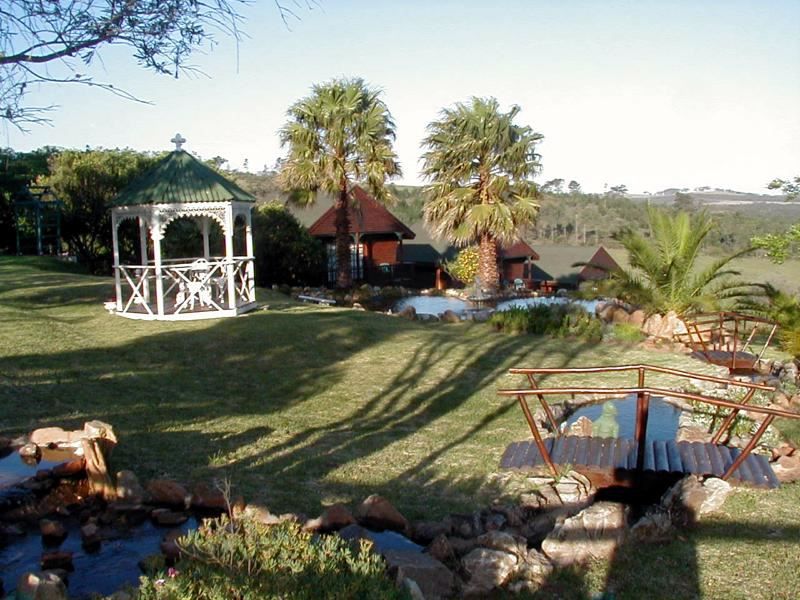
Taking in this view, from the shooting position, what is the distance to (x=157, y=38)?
6133 millimetres

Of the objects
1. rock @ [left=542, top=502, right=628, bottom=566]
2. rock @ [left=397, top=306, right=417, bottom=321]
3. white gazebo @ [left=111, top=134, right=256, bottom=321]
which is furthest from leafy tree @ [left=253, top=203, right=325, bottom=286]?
rock @ [left=542, top=502, right=628, bottom=566]

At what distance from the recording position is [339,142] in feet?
86.2

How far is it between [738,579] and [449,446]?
168 inches

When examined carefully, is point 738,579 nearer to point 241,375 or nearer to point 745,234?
point 241,375

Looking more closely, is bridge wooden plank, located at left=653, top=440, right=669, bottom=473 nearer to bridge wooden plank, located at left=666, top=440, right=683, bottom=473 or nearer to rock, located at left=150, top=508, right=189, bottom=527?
bridge wooden plank, located at left=666, top=440, right=683, bottom=473

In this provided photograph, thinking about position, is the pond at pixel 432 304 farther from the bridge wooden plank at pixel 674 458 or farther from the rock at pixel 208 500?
the rock at pixel 208 500

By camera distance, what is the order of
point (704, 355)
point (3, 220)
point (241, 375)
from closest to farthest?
point (241, 375) → point (704, 355) → point (3, 220)

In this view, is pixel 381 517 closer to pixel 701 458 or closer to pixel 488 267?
pixel 701 458

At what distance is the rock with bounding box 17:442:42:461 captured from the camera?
24.3 ft

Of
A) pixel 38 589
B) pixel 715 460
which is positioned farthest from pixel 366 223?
pixel 38 589

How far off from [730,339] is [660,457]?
410 inches

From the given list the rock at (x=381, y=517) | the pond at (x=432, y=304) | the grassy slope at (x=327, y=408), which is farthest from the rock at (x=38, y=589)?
the pond at (x=432, y=304)

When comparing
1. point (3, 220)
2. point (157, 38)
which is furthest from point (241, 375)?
point (3, 220)

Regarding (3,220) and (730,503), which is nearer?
(730,503)
